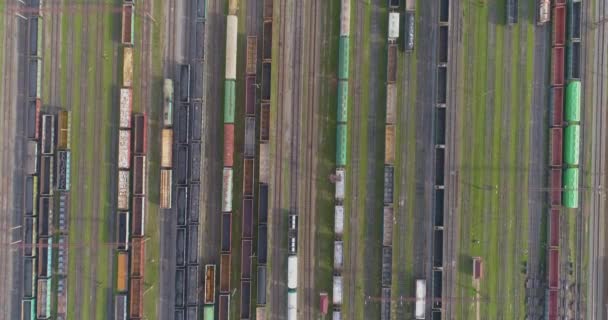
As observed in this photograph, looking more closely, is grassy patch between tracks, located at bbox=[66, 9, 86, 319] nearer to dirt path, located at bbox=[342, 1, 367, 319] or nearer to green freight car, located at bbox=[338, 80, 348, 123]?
green freight car, located at bbox=[338, 80, 348, 123]

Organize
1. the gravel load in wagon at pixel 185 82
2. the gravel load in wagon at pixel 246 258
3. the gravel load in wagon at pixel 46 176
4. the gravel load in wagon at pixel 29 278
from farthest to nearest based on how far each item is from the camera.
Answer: the gravel load in wagon at pixel 246 258, the gravel load in wagon at pixel 185 82, the gravel load in wagon at pixel 46 176, the gravel load in wagon at pixel 29 278

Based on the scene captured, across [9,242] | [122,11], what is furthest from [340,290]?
[122,11]

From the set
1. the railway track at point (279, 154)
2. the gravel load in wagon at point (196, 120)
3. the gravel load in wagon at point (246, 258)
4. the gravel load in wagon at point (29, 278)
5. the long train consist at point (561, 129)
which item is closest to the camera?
the gravel load in wagon at point (29, 278)

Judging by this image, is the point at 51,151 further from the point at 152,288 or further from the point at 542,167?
the point at 542,167


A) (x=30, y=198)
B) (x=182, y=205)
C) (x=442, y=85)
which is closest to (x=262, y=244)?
(x=182, y=205)

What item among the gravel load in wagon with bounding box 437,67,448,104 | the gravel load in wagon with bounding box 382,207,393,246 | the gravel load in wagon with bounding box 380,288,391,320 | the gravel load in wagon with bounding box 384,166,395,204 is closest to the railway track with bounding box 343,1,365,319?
the gravel load in wagon with bounding box 382,207,393,246

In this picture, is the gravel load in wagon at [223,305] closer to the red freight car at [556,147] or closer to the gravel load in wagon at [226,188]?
the gravel load in wagon at [226,188]

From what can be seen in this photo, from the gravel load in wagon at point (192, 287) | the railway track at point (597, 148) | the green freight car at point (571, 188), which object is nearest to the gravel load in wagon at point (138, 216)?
the gravel load in wagon at point (192, 287)
